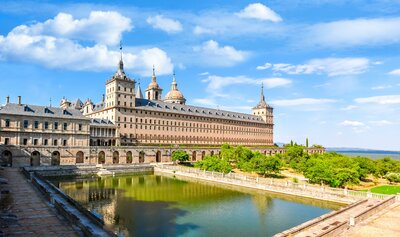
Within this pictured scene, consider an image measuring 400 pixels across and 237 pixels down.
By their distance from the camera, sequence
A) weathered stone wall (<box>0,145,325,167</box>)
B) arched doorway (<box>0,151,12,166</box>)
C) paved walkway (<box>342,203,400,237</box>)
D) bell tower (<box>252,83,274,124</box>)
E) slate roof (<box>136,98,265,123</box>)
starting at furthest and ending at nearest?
1. bell tower (<box>252,83,274,124</box>)
2. slate roof (<box>136,98,265,123</box>)
3. weathered stone wall (<box>0,145,325,167</box>)
4. arched doorway (<box>0,151,12,166</box>)
5. paved walkway (<box>342,203,400,237</box>)

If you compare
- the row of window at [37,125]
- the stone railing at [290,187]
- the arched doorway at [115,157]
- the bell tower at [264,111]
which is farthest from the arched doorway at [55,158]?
the bell tower at [264,111]

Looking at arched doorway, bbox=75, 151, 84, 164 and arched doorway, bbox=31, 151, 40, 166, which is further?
arched doorway, bbox=75, 151, 84, 164

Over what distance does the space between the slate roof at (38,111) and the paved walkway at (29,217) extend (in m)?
32.0

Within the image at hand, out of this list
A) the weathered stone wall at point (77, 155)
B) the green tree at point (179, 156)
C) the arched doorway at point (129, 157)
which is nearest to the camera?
the weathered stone wall at point (77, 155)

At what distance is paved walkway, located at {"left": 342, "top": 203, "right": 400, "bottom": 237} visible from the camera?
65.1ft

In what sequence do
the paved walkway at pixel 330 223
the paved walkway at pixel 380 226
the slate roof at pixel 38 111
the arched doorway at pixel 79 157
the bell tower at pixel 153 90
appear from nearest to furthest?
the paved walkway at pixel 330 223 < the paved walkway at pixel 380 226 < the slate roof at pixel 38 111 < the arched doorway at pixel 79 157 < the bell tower at pixel 153 90

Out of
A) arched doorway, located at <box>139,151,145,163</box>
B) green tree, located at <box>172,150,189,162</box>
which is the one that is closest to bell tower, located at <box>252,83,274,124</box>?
green tree, located at <box>172,150,189,162</box>

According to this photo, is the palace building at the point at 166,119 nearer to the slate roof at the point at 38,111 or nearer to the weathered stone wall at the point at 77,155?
the weathered stone wall at the point at 77,155

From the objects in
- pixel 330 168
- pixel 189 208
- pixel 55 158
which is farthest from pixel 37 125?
pixel 330 168

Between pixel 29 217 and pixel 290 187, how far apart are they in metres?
30.0

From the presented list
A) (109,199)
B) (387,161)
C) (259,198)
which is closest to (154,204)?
(109,199)

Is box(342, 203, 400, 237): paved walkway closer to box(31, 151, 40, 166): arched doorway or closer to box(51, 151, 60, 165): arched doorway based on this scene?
box(31, 151, 40, 166): arched doorway

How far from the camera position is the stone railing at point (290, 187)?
3406 centimetres

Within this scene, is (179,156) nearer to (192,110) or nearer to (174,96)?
(192,110)
